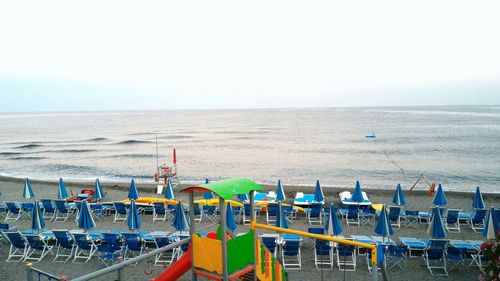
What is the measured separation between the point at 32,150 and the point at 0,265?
161ft

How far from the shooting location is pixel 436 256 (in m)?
8.66

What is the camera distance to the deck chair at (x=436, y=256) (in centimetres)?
862

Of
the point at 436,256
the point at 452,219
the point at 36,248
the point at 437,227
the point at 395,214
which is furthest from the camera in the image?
the point at 395,214

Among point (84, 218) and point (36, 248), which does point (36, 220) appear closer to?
point (36, 248)

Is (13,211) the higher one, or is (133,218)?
(133,218)

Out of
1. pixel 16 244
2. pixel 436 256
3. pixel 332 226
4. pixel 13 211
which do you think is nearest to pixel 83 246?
pixel 16 244

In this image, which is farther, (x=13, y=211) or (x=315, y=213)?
(x=13, y=211)

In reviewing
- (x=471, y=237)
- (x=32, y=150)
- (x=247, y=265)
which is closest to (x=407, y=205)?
(x=471, y=237)

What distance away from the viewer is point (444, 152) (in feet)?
144

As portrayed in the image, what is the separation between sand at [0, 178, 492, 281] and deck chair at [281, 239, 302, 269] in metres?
0.20

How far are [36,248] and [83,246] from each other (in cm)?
134

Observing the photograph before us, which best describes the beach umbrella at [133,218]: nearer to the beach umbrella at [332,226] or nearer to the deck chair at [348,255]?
the beach umbrella at [332,226]

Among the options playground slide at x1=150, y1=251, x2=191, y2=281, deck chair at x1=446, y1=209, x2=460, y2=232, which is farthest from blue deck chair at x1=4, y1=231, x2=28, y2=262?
deck chair at x1=446, y1=209, x2=460, y2=232

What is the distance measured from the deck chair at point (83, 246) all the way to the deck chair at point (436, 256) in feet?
28.2
